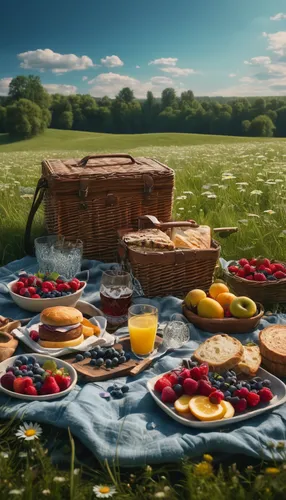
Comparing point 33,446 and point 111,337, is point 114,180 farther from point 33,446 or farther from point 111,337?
point 33,446

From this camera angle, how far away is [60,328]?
3143 mm

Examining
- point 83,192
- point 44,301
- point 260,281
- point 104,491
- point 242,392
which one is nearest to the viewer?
point 104,491

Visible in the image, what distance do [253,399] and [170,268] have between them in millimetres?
1529

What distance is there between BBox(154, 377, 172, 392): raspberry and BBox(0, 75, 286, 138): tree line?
37.4 metres

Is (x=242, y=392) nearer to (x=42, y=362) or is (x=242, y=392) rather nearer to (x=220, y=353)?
(x=220, y=353)

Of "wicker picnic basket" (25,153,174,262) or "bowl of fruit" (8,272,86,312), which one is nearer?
"bowl of fruit" (8,272,86,312)

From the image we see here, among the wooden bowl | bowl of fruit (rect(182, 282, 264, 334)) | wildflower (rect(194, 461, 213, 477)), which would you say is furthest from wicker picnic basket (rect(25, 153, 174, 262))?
wildflower (rect(194, 461, 213, 477))

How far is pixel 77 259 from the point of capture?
438 centimetres

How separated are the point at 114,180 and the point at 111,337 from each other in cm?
173

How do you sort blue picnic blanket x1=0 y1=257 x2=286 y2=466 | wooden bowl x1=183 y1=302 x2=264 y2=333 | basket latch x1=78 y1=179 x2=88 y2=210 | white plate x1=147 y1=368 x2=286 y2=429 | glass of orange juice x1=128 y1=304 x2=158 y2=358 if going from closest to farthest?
blue picnic blanket x1=0 y1=257 x2=286 y2=466 → white plate x1=147 y1=368 x2=286 y2=429 → glass of orange juice x1=128 y1=304 x2=158 y2=358 → wooden bowl x1=183 y1=302 x2=264 y2=333 → basket latch x1=78 y1=179 x2=88 y2=210

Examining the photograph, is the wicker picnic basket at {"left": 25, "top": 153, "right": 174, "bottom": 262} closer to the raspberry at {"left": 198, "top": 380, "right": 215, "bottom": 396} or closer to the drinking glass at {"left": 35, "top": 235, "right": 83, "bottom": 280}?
the drinking glass at {"left": 35, "top": 235, "right": 83, "bottom": 280}

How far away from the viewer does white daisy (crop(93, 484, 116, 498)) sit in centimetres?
208

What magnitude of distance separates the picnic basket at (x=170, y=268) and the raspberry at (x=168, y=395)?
1400mm

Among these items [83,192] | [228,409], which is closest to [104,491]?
[228,409]
